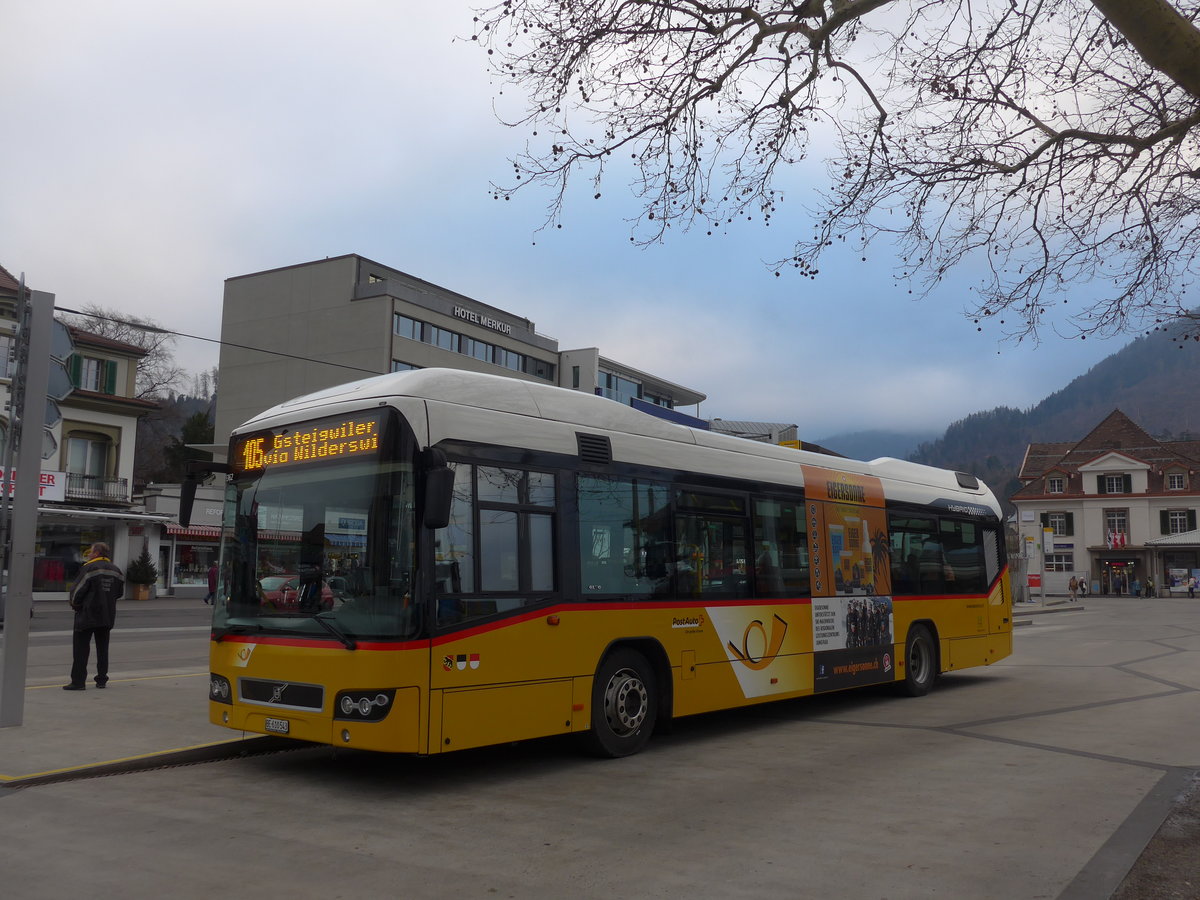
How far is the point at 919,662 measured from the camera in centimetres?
1353

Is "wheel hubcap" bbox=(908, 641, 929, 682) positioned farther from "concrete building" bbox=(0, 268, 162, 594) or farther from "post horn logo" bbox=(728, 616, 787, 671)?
"concrete building" bbox=(0, 268, 162, 594)

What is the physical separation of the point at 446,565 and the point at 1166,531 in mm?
81078

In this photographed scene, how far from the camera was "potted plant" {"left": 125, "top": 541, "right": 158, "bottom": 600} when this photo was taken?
43281 mm


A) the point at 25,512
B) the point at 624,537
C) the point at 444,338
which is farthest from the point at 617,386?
the point at 624,537

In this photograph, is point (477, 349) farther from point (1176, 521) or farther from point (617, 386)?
point (1176, 521)

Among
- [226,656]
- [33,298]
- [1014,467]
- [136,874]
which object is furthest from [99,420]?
[1014,467]

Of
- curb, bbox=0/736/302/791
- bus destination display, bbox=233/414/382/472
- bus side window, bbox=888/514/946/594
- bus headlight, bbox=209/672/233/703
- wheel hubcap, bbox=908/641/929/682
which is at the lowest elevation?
curb, bbox=0/736/302/791

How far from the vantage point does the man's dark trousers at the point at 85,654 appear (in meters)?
11.9

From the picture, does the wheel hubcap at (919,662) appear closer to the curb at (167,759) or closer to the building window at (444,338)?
the curb at (167,759)

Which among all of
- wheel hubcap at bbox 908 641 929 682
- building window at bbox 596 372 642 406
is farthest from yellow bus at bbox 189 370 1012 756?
building window at bbox 596 372 642 406

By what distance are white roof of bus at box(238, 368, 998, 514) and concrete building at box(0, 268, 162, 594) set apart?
117 ft

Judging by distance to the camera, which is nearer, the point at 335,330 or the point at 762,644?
the point at 762,644

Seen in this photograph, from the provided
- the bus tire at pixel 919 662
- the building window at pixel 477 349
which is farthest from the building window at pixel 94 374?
the bus tire at pixel 919 662

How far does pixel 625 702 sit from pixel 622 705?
5cm
